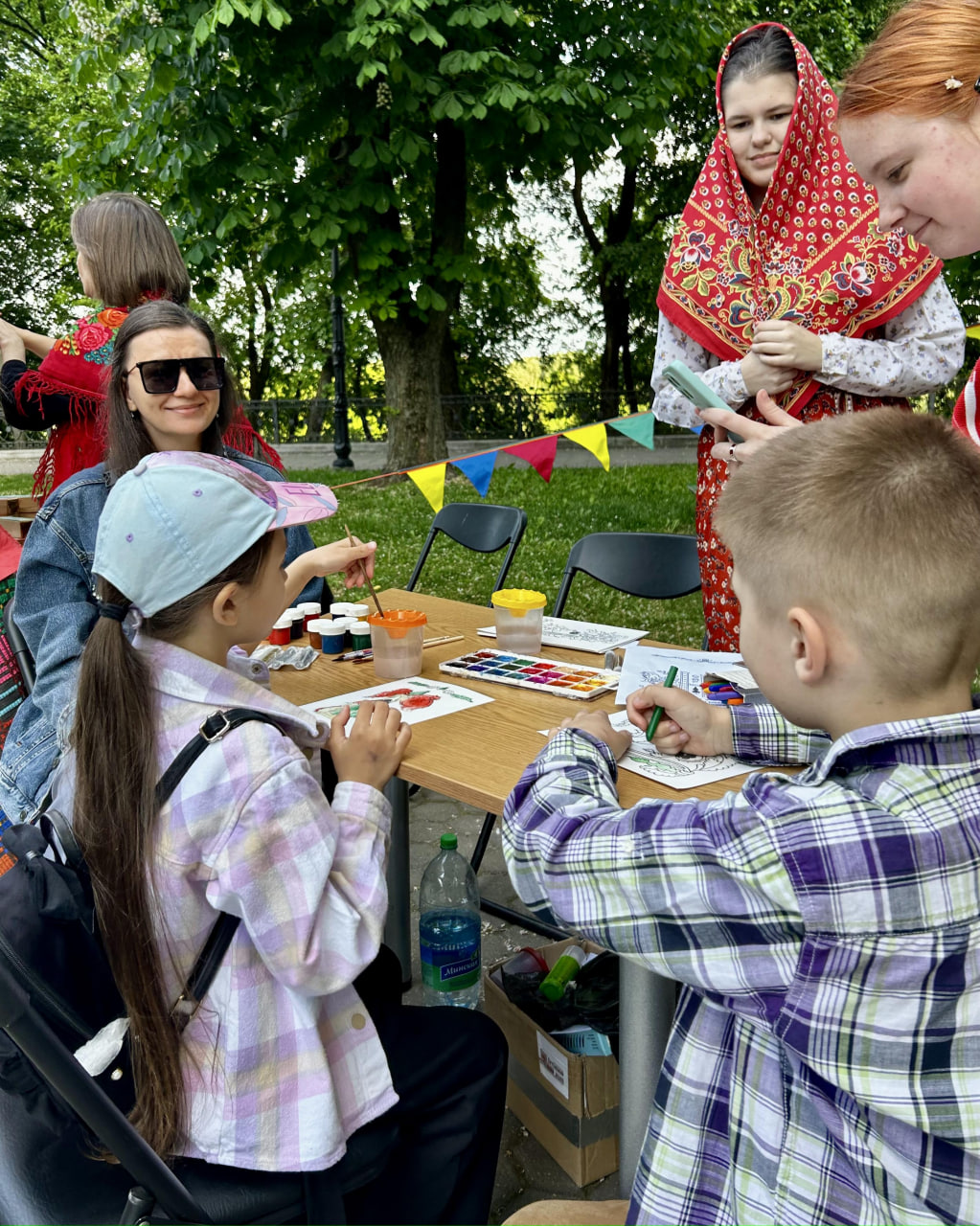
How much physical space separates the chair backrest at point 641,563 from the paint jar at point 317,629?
80 cm

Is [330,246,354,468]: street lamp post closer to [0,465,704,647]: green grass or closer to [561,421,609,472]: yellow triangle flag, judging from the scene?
[0,465,704,647]: green grass

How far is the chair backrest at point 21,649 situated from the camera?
2246 mm

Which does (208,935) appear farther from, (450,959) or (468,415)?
(468,415)

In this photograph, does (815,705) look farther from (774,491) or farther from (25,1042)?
(25,1042)

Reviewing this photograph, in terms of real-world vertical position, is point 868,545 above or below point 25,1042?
above

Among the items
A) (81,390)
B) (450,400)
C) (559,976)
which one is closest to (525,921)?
(559,976)

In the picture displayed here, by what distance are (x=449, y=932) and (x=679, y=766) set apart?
1.24 metres

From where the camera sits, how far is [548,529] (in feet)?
29.3

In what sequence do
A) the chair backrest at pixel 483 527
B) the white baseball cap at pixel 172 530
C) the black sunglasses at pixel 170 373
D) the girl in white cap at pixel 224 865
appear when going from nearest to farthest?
the girl in white cap at pixel 224 865 < the white baseball cap at pixel 172 530 < the black sunglasses at pixel 170 373 < the chair backrest at pixel 483 527

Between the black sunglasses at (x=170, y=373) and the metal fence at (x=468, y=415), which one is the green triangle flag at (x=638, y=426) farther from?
the metal fence at (x=468, y=415)

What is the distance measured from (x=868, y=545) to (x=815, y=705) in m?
0.19

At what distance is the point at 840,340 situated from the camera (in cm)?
245

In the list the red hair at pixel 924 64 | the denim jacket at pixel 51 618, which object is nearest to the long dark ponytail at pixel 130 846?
the denim jacket at pixel 51 618

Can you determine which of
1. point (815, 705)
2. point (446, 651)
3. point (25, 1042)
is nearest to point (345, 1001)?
point (25, 1042)
